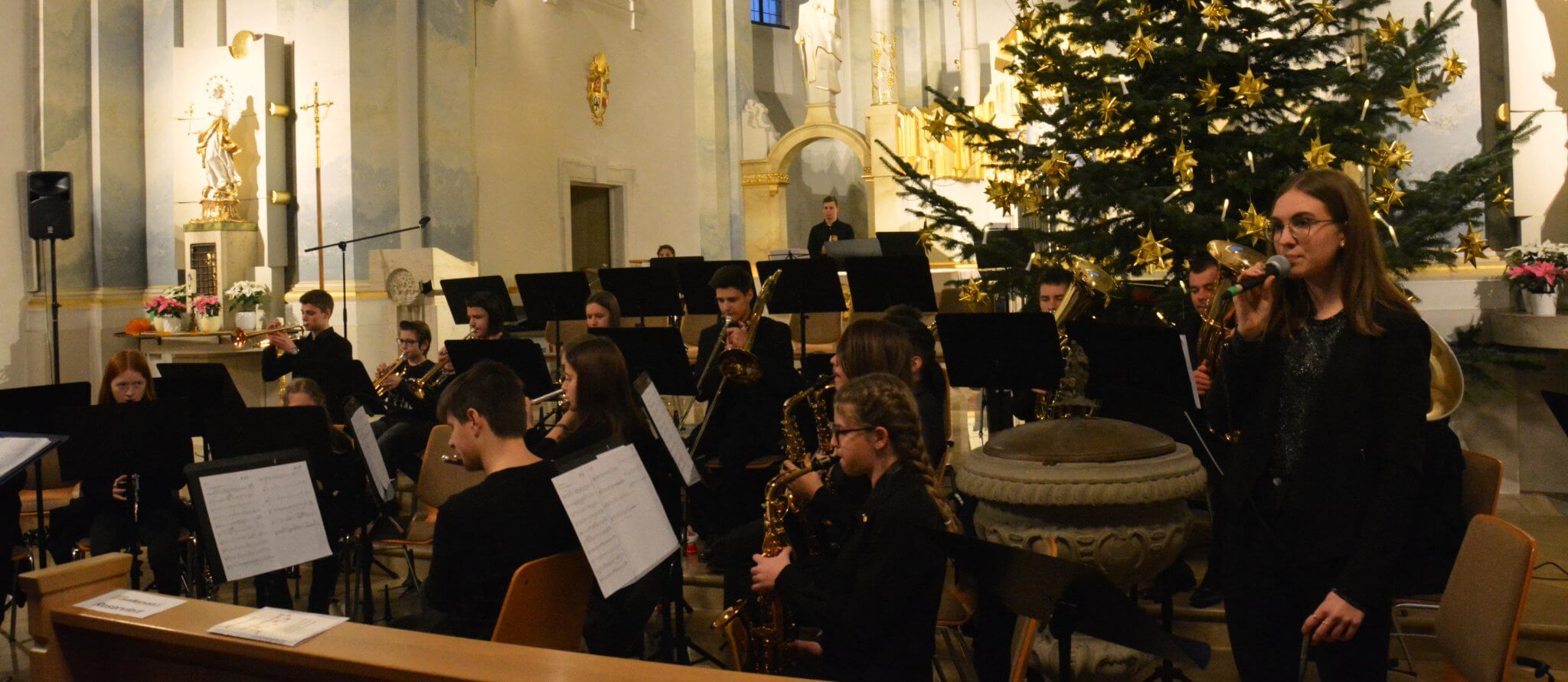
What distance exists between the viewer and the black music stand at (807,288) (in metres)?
7.25

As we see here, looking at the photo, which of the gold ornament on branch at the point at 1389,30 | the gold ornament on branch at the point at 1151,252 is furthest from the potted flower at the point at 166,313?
the gold ornament on branch at the point at 1389,30

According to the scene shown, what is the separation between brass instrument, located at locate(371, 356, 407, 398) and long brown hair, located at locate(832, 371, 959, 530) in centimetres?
467

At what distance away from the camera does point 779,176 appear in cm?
2064

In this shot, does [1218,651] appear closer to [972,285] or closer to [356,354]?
[972,285]

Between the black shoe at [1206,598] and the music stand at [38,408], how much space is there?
4853mm

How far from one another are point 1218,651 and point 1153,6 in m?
2.94

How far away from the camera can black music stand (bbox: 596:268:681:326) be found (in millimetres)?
8125

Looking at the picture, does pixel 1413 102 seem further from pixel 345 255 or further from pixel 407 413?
pixel 345 255

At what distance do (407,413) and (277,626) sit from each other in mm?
5399

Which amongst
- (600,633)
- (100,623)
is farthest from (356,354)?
(100,623)

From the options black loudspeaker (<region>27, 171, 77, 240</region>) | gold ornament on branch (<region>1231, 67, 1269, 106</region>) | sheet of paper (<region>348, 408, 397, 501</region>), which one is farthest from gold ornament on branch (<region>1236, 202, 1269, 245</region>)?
black loudspeaker (<region>27, 171, 77, 240</region>)

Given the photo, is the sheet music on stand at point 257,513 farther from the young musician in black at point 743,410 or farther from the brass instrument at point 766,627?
the young musician in black at point 743,410

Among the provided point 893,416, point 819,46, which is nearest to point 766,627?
point 893,416

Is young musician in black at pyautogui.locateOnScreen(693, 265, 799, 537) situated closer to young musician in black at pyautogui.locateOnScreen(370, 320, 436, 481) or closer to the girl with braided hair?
young musician in black at pyautogui.locateOnScreen(370, 320, 436, 481)
